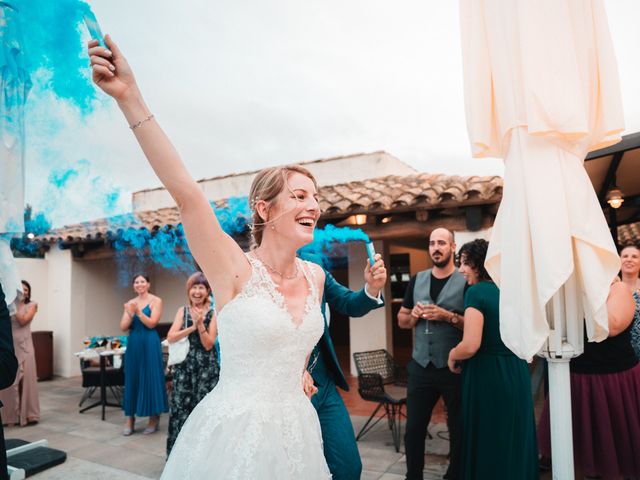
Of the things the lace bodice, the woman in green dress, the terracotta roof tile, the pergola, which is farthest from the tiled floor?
the pergola

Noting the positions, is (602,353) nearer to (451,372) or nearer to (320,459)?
(451,372)

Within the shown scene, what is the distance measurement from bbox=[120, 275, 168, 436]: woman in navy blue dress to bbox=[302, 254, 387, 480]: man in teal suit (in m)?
4.46

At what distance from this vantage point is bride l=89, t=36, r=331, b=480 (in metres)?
1.47

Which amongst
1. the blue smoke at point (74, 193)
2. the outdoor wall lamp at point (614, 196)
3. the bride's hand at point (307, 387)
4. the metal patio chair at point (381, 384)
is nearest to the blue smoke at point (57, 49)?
the blue smoke at point (74, 193)

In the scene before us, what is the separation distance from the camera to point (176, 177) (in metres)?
1.46

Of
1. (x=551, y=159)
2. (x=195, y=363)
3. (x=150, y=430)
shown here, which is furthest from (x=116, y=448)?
(x=551, y=159)

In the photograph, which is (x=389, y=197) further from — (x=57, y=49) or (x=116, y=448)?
(x=57, y=49)

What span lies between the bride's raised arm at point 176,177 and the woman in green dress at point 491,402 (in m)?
2.17

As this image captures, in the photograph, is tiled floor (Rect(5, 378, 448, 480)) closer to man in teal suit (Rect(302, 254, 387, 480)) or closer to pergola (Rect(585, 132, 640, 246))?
man in teal suit (Rect(302, 254, 387, 480))

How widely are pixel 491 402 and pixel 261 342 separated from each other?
2.23m

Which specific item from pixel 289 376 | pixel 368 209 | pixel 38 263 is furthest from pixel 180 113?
pixel 38 263

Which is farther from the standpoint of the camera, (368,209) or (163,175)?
(368,209)

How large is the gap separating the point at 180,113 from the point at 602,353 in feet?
11.8

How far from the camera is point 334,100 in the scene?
14.3 metres
